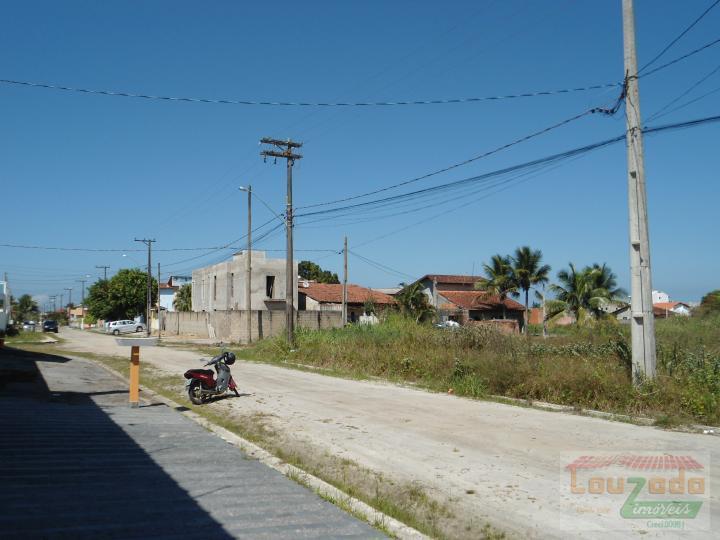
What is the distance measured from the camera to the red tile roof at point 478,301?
60500 millimetres

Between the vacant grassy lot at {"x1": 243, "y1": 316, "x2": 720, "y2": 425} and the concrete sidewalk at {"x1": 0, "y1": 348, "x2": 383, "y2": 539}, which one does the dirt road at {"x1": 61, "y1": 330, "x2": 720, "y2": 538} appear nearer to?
the vacant grassy lot at {"x1": 243, "y1": 316, "x2": 720, "y2": 425}

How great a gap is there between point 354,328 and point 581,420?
16.6 metres

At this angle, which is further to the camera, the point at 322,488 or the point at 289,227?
the point at 289,227

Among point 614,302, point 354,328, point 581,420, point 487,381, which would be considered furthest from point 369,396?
point 614,302

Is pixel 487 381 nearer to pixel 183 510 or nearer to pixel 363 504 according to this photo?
pixel 363 504

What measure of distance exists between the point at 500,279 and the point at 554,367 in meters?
45.1

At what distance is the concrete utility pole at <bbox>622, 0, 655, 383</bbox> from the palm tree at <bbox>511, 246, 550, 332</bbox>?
45299 millimetres

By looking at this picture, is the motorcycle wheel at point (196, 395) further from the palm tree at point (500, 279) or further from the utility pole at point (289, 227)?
the palm tree at point (500, 279)

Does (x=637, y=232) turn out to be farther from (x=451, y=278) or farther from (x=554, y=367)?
(x=451, y=278)

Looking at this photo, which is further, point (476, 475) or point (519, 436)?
point (519, 436)

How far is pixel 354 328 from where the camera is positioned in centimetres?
2703

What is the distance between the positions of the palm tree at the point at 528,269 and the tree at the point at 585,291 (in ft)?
16.1

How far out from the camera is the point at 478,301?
61.1 meters

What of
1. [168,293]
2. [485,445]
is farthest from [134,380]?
[168,293]
